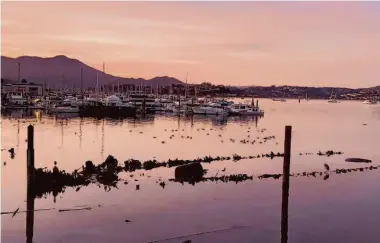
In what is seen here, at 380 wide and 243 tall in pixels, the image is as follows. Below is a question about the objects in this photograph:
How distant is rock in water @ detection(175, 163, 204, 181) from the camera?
105 feet

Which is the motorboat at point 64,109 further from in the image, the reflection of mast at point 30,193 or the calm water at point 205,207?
the reflection of mast at point 30,193

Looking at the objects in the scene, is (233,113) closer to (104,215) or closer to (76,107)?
(76,107)

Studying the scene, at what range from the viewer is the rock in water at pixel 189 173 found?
32.0 meters

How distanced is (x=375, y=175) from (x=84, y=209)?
2272cm

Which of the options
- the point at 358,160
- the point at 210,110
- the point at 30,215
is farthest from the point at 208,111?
the point at 30,215

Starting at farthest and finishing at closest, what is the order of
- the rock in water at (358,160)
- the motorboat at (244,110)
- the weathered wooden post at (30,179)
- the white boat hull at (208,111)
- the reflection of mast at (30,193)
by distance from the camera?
the motorboat at (244,110), the white boat hull at (208,111), the rock in water at (358,160), the weathered wooden post at (30,179), the reflection of mast at (30,193)

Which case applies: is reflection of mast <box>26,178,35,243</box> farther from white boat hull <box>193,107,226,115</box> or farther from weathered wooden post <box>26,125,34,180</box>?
white boat hull <box>193,107,226,115</box>

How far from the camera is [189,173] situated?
32531mm

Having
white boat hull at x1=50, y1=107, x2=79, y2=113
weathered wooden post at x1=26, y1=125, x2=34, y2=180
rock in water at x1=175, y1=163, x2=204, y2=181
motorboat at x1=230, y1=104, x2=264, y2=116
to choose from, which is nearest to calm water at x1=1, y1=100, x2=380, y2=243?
rock in water at x1=175, y1=163, x2=204, y2=181

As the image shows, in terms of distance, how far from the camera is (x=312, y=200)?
91.4 feet

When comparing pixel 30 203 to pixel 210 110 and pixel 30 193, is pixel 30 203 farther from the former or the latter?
pixel 210 110

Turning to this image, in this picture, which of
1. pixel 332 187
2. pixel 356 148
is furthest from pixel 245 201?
pixel 356 148

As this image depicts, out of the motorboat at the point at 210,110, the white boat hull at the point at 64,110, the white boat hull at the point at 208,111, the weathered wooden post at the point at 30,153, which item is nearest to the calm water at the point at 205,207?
the weathered wooden post at the point at 30,153

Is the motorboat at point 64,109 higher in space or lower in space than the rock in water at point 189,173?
higher
